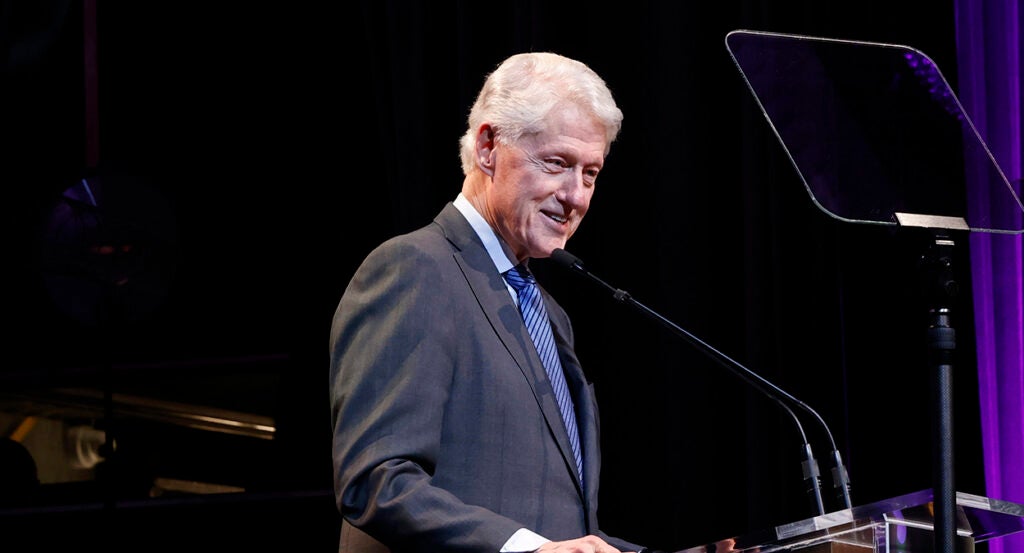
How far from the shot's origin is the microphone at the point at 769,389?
1.70 m

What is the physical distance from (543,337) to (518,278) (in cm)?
10

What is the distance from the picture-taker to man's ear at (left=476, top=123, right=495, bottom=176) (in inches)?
77.1

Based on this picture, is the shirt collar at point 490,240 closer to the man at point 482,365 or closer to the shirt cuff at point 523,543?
the man at point 482,365

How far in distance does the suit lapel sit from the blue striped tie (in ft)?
0.11

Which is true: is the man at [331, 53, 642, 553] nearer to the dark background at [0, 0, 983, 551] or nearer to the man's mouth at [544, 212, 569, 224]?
the man's mouth at [544, 212, 569, 224]

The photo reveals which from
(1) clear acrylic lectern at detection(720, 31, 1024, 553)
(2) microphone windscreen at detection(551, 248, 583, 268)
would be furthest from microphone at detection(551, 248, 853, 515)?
(1) clear acrylic lectern at detection(720, 31, 1024, 553)

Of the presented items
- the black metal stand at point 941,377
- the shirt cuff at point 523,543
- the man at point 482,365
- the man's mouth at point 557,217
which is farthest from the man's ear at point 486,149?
the black metal stand at point 941,377

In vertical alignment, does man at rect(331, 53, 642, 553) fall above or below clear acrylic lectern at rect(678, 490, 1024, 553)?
above

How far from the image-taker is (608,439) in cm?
304

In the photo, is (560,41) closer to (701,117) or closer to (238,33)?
(701,117)

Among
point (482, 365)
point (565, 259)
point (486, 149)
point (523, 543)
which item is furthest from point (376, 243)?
point (523, 543)

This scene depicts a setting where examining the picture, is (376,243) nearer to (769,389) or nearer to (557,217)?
(557,217)

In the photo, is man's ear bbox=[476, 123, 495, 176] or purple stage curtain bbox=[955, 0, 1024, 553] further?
purple stage curtain bbox=[955, 0, 1024, 553]

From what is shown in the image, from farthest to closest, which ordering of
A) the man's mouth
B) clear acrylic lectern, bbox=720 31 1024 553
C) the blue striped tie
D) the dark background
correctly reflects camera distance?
the dark background < the man's mouth < the blue striped tie < clear acrylic lectern, bbox=720 31 1024 553
